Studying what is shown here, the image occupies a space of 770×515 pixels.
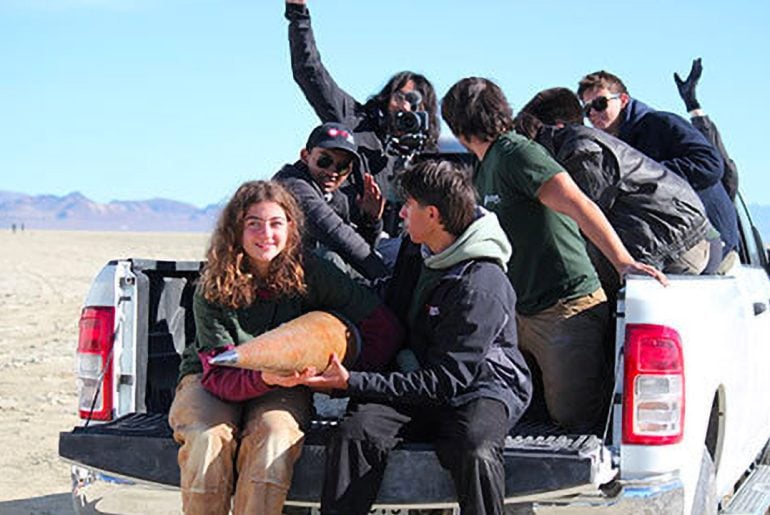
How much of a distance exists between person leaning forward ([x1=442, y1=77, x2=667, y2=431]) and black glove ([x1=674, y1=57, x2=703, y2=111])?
145 inches

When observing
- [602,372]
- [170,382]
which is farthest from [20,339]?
[602,372]

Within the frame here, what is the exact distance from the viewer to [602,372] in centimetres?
466

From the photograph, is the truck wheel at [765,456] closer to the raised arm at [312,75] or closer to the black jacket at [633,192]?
the black jacket at [633,192]

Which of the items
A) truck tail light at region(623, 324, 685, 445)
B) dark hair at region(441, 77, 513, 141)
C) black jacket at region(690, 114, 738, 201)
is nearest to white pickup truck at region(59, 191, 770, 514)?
truck tail light at region(623, 324, 685, 445)

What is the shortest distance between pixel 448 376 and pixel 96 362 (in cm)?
132

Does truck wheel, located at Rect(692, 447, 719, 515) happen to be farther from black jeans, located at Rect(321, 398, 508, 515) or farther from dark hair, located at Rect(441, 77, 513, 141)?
dark hair, located at Rect(441, 77, 513, 141)

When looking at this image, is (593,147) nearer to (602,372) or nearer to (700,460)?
(602,372)

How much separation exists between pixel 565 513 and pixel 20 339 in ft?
39.0

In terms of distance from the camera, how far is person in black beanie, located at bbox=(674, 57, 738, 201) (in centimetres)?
721

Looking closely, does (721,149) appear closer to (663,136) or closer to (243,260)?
(663,136)

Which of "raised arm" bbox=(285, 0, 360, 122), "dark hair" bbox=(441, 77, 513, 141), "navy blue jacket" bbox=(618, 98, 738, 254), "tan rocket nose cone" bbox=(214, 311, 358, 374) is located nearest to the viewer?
"tan rocket nose cone" bbox=(214, 311, 358, 374)

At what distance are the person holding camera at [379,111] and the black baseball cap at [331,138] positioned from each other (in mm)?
445

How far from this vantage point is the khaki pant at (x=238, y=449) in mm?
3977

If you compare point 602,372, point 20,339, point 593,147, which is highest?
point 593,147
